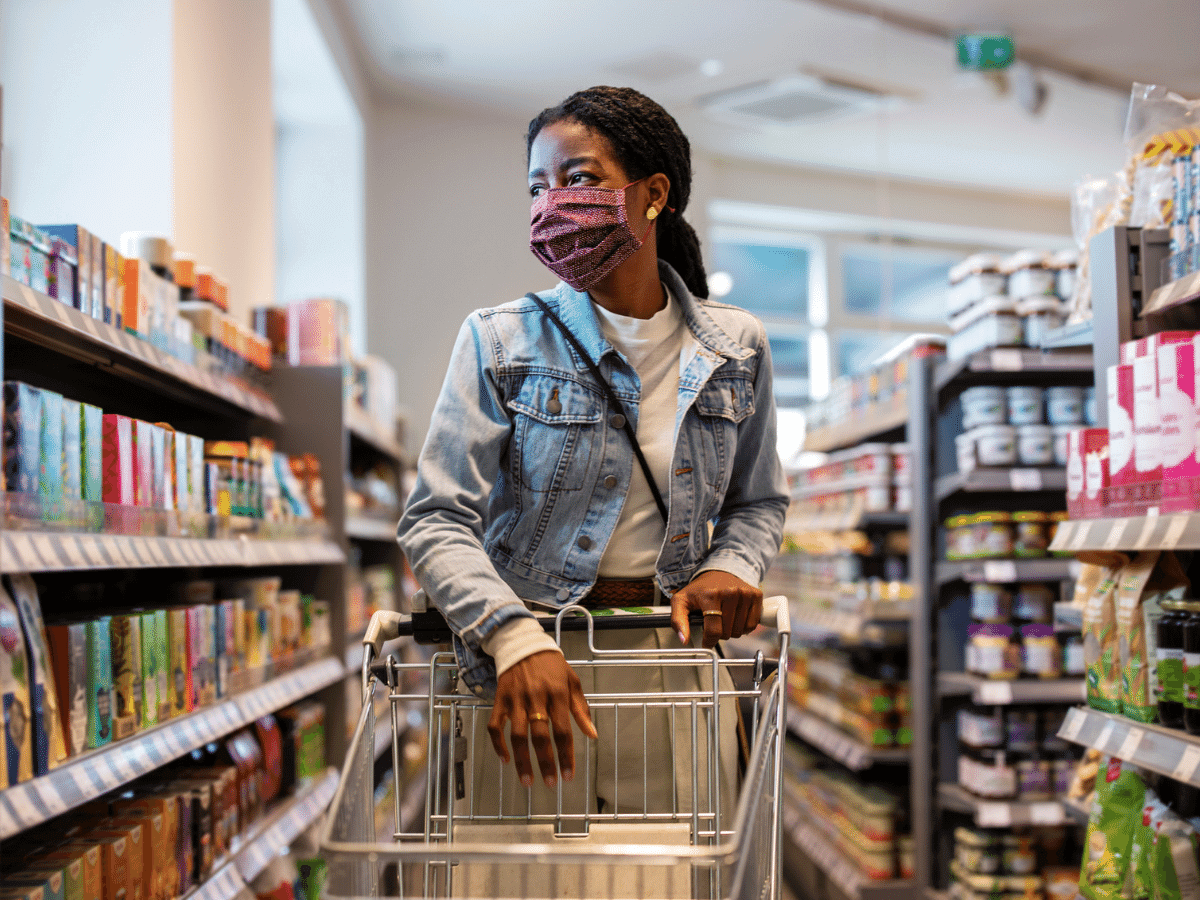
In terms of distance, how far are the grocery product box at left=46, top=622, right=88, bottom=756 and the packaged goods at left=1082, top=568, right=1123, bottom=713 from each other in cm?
195

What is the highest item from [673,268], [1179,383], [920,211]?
[920,211]

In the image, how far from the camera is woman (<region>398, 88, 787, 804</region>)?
1.58 metres

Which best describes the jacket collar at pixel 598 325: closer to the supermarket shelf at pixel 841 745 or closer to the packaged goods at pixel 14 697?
the packaged goods at pixel 14 697

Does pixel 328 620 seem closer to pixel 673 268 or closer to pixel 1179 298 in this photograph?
pixel 673 268

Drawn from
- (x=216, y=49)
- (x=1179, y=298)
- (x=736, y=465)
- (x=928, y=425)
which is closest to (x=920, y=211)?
(x=928, y=425)

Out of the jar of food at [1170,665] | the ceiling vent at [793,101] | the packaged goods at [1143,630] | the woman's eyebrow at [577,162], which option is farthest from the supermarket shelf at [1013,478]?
the ceiling vent at [793,101]

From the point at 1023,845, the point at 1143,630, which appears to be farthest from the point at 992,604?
the point at 1143,630

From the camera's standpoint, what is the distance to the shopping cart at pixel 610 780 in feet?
4.61

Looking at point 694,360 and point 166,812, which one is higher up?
point 694,360

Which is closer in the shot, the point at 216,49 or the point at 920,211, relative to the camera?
the point at 216,49

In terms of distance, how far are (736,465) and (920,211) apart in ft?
29.9

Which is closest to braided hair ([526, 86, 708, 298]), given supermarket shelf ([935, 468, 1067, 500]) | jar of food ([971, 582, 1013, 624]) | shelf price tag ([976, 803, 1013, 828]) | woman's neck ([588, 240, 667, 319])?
woman's neck ([588, 240, 667, 319])

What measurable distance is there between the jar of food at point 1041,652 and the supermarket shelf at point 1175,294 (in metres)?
1.67

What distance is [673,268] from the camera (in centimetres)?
185
